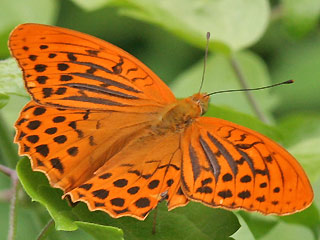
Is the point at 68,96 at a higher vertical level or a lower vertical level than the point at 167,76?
higher

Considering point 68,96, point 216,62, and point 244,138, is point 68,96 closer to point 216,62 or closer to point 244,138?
point 244,138

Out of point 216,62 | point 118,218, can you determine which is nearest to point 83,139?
point 118,218

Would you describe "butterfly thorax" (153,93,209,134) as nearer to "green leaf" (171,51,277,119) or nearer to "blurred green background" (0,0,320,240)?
"blurred green background" (0,0,320,240)

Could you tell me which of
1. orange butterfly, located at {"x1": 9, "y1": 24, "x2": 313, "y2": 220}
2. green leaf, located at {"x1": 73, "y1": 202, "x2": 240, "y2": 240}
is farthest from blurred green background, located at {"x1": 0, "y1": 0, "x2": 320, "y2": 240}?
orange butterfly, located at {"x1": 9, "y1": 24, "x2": 313, "y2": 220}

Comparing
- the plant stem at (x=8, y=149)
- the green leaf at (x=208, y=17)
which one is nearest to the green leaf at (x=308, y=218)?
the green leaf at (x=208, y=17)

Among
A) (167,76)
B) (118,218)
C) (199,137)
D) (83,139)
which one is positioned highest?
(199,137)

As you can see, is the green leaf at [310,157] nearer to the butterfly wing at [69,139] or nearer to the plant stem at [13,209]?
the butterfly wing at [69,139]
